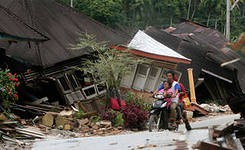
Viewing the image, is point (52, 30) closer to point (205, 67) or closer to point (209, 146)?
point (205, 67)

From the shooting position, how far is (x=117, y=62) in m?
16.9

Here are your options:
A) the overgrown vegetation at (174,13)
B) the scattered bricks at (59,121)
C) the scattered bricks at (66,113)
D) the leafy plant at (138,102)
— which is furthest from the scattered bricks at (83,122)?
the overgrown vegetation at (174,13)

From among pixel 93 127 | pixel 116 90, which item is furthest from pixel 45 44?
pixel 93 127

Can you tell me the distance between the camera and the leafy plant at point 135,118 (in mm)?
14541

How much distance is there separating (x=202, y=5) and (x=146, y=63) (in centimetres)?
4107

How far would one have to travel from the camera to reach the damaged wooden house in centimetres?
1638

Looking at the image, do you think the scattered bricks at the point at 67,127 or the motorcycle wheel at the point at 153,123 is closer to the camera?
the motorcycle wheel at the point at 153,123

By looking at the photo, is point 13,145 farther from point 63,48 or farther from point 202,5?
point 202,5

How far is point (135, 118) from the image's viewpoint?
47.6 ft

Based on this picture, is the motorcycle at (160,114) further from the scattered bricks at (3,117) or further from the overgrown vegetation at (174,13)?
the overgrown vegetation at (174,13)

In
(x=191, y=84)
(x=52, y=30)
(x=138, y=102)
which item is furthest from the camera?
(x=191, y=84)

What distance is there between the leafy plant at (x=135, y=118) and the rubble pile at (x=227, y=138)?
8.45m

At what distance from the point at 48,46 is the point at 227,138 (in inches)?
508

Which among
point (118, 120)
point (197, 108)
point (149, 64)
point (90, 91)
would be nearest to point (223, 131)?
point (118, 120)
